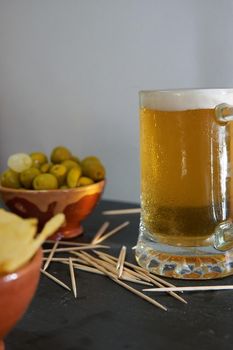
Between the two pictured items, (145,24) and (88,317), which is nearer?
(88,317)

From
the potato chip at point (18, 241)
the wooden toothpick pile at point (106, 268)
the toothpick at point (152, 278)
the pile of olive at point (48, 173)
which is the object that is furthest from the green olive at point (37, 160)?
the potato chip at point (18, 241)

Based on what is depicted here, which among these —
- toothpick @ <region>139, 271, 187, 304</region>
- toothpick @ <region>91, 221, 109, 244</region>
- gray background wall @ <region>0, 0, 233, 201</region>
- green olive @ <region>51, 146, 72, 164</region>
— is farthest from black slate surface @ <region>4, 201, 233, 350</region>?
gray background wall @ <region>0, 0, 233, 201</region>

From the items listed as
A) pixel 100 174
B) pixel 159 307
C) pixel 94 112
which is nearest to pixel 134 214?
pixel 100 174

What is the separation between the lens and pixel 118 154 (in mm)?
909

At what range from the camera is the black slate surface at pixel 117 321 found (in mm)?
357

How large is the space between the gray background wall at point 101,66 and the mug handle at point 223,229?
0.31 m

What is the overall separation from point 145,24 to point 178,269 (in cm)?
49

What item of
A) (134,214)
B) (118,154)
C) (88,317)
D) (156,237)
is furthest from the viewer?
(118,154)

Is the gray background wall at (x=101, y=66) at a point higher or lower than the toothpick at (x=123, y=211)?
higher

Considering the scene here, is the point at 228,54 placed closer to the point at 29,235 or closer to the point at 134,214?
the point at 134,214

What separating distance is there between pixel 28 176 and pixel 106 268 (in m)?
0.19

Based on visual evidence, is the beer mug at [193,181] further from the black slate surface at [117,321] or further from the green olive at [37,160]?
the green olive at [37,160]

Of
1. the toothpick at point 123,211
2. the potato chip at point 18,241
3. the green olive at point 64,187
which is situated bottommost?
the toothpick at point 123,211

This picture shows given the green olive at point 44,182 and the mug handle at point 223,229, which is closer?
the mug handle at point 223,229
